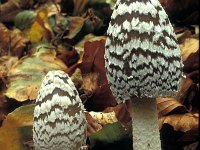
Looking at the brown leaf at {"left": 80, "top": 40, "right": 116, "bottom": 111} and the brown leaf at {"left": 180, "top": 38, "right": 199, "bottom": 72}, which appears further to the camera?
the brown leaf at {"left": 180, "top": 38, "right": 199, "bottom": 72}

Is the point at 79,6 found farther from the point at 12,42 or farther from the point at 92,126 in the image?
the point at 92,126

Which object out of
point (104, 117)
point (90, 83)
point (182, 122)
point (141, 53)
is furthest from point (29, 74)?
point (141, 53)

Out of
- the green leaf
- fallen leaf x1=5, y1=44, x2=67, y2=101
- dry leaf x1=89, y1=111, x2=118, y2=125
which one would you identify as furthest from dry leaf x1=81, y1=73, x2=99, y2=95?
the green leaf

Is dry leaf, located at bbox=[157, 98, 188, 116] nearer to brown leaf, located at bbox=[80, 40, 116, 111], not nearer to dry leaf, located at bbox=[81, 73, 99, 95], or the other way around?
brown leaf, located at bbox=[80, 40, 116, 111]

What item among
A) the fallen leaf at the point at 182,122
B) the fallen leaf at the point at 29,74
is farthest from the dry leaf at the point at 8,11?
the fallen leaf at the point at 182,122

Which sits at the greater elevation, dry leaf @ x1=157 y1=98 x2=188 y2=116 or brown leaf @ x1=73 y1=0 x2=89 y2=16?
brown leaf @ x1=73 y1=0 x2=89 y2=16

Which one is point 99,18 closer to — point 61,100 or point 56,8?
point 56,8

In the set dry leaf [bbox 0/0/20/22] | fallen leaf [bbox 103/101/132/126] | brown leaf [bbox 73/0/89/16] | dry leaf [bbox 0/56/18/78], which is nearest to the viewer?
fallen leaf [bbox 103/101/132/126]
